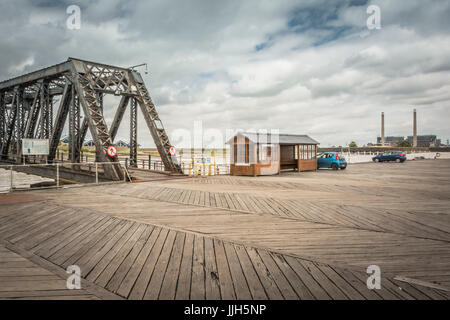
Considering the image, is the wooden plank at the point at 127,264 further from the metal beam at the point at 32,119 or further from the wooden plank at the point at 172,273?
the metal beam at the point at 32,119

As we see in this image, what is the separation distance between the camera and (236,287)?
3191 millimetres

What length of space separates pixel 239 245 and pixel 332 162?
901 inches

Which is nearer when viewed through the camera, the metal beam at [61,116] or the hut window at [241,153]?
the metal beam at [61,116]

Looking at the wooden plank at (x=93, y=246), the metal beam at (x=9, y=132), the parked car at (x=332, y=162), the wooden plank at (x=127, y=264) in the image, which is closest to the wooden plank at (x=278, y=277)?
the wooden plank at (x=127, y=264)

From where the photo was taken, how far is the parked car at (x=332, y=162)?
25125 mm

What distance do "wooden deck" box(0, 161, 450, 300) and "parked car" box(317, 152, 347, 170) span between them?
16878 mm

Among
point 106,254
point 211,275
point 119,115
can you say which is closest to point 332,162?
point 119,115

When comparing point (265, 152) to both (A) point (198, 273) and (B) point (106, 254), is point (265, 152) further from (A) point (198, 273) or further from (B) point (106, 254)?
(A) point (198, 273)

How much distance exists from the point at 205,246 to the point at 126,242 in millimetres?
1458

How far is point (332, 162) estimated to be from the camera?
25297mm

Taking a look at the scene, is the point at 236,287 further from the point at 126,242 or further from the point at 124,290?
the point at 126,242

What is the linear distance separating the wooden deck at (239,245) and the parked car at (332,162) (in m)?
16.9

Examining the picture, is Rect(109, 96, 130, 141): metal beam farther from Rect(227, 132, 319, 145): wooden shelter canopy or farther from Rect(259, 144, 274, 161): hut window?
Rect(259, 144, 274, 161): hut window
